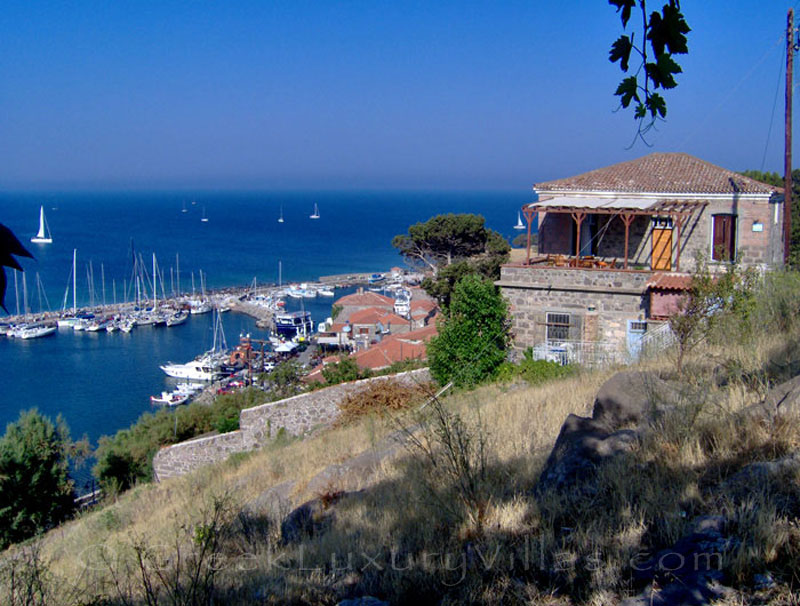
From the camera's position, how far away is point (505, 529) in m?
4.16

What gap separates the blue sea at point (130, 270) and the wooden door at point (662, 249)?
15.0 meters

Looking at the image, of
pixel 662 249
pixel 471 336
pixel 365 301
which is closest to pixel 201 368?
pixel 365 301

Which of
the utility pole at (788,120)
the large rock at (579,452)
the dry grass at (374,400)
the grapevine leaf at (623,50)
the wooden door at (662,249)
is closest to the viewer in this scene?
the grapevine leaf at (623,50)

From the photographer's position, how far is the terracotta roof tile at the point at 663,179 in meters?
17.0

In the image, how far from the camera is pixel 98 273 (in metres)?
79.2

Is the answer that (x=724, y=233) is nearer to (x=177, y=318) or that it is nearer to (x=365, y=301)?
(x=365, y=301)

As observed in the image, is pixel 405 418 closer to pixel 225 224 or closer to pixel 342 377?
pixel 342 377

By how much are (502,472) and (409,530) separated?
112 cm

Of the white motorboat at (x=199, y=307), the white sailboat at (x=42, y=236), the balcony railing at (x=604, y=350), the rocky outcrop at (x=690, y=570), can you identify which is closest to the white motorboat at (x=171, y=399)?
the white sailboat at (x=42, y=236)

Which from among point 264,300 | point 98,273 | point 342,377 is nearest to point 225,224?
point 98,273

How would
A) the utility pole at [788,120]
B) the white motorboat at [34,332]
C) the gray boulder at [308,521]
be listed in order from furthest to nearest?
the white motorboat at [34,332], the utility pole at [788,120], the gray boulder at [308,521]

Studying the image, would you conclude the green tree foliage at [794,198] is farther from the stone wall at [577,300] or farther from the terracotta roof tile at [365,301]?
the terracotta roof tile at [365,301]

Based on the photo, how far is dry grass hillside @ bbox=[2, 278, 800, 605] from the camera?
3373 millimetres

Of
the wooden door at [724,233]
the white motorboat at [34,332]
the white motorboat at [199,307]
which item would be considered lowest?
the white motorboat at [34,332]
